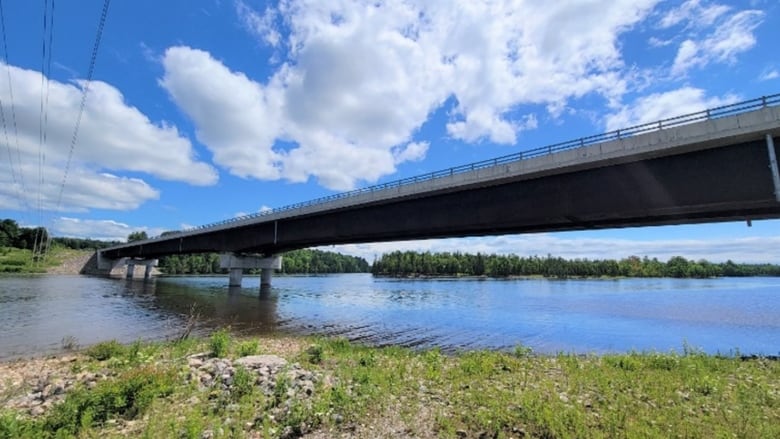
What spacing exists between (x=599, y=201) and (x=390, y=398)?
63.7 ft

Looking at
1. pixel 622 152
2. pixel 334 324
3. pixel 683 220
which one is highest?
pixel 622 152

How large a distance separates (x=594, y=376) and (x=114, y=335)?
24.8m

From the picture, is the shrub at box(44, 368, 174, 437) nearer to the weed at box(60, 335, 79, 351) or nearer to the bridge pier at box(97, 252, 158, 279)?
the weed at box(60, 335, 79, 351)

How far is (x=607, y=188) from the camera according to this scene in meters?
22.9

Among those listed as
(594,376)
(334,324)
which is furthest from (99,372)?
(334,324)

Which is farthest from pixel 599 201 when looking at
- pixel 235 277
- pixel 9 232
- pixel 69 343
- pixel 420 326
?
pixel 9 232

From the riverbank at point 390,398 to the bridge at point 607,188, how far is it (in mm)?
9338

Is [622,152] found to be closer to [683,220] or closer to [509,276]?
[683,220]

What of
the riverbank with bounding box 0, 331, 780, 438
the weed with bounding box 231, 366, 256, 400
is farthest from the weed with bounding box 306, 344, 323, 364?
the weed with bounding box 231, 366, 256, 400

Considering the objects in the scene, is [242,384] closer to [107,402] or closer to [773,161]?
[107,402]

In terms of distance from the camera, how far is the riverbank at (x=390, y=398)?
7562 mm

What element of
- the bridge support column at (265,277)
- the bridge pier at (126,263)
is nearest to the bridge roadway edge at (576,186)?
the bridge support column at (265,277)

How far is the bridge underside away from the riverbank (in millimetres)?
8948

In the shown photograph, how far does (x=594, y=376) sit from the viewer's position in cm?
1166
